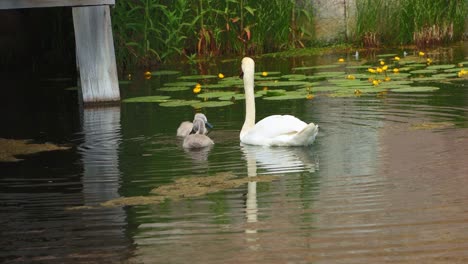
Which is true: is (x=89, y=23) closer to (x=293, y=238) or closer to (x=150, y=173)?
(x=150, y=173)

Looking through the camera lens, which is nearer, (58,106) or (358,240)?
(358,240)

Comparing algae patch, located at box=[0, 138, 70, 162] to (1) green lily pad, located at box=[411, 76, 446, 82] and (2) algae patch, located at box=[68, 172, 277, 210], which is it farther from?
(1) green lily pad, located at box=[411, 76, 446, 82]

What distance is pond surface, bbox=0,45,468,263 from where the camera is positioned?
6020 millimetres

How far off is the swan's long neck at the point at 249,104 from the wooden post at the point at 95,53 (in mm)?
2741

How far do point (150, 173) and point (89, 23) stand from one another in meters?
4.37

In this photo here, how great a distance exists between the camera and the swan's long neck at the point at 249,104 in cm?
973

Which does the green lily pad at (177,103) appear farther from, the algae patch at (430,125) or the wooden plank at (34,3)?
the algae patch at (430,125)

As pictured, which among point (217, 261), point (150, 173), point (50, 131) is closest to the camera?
point (217, 261)

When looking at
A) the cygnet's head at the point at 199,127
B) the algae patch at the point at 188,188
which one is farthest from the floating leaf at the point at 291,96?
the algae patch at the point at 188,188

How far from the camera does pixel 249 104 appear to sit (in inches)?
392

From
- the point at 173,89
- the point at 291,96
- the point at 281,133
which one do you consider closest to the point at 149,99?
the point at 173,89

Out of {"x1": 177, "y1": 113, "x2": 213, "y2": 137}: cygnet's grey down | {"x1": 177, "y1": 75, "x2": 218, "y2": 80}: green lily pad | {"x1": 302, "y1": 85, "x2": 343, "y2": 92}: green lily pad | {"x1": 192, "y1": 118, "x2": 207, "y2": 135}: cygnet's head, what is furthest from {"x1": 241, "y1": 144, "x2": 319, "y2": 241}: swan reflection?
{"x1": 177, "y1": 75, "x2": 218, "y2": 80}: green lily pad

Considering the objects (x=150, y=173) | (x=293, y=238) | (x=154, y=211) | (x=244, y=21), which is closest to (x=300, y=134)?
(x=150, y=173)

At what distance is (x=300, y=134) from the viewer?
909 centimetres
